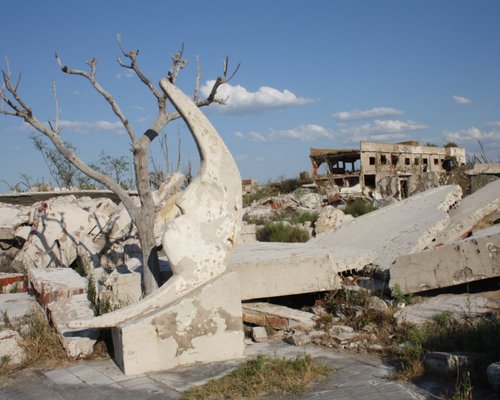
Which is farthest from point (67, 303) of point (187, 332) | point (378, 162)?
point (378, 162)

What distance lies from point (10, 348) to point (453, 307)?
4.38m

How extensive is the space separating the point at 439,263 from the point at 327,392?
2.44 m

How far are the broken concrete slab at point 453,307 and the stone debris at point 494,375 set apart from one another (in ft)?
5.40

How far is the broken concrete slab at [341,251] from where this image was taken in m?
6.14

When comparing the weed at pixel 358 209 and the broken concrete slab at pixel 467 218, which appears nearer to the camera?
the broken concrete slab at pixel 467 218

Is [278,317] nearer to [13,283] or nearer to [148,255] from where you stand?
[148,255]

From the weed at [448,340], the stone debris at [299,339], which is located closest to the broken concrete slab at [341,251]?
the stone debris at [299,339]

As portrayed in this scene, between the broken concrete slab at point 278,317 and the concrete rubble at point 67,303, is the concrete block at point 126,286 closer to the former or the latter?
the concrete rubble at point 67,303

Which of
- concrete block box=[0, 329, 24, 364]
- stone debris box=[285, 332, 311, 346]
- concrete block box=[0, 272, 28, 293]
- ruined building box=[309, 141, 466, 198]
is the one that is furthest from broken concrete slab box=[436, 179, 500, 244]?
ruined building box=[309, 141, 466, 198]

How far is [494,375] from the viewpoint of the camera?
339cm

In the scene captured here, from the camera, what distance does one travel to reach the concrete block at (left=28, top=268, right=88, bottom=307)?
6.37 metres

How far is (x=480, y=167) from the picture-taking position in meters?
14.0

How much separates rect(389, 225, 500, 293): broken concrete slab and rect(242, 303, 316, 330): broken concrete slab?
1.03m

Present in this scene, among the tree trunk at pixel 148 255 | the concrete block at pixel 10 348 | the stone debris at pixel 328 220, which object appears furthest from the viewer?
the stone debris at pixel 328 220
